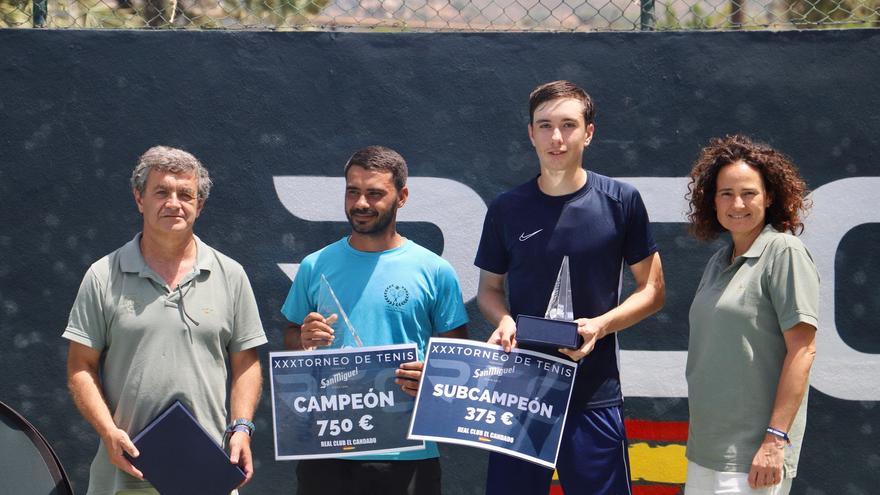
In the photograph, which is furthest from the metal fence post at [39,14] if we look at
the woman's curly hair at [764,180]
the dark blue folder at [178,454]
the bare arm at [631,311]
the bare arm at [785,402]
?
the bare arm at [785,402]

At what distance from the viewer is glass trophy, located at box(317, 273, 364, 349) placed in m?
3.45

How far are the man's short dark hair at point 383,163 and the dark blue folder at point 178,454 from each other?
102cm

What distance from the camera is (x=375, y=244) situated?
11.7 feet

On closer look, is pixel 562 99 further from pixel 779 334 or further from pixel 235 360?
pixel 235 360

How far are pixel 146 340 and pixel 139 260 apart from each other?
29 cm

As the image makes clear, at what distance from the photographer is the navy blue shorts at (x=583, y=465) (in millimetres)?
3439

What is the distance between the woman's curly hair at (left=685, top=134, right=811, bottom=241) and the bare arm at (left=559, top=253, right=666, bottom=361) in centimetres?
24

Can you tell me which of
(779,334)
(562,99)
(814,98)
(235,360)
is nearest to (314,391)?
(235,360)

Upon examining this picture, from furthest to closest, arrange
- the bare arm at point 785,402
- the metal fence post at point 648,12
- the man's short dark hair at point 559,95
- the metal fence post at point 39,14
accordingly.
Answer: the metal fence post at point 39,14 → the metal fence post at point 648,12 → the man's short dark hair at point 559,95 → the bare arm at point 785,402

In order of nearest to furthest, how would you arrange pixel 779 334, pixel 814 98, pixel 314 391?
1. pixel 779 334
2. pixel 314 391
3. pixel 814 98

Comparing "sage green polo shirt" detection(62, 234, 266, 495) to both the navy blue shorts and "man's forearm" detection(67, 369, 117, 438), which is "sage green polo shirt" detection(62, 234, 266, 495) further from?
the navy blue shorts

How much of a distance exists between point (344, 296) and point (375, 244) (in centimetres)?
22

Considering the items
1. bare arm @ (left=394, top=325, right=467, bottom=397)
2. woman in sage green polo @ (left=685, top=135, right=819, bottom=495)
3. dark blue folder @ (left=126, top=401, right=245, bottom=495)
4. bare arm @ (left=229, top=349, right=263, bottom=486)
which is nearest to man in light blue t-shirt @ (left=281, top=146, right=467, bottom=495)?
bare arm @ (left=394, top=325, right=467, bottom=397)

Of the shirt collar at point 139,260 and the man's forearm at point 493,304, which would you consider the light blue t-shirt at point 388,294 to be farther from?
the shirt collar at point 139,260
